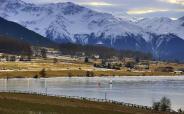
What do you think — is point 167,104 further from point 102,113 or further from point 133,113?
point 102,113

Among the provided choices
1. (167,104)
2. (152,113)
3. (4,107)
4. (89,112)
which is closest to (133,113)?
(152,113)

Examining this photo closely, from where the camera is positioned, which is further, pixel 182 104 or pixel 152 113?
pixel 182 104

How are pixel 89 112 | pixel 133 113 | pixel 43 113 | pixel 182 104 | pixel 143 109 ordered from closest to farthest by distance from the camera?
pixel 43 113 → pixel 89 112 → pixel 133 113 → pixel 143 109 → pixel 182 104

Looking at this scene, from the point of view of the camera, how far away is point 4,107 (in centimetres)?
7625

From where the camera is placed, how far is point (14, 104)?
82750 millimetres

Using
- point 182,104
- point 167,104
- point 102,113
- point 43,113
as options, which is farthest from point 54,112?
point 182,104

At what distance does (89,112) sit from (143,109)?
20.0 m

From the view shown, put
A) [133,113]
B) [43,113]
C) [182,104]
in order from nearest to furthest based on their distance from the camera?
[43,113] → [133,113] → [182,104]

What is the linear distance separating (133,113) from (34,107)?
57.9 ft

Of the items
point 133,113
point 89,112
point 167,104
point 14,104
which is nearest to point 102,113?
point 89,112

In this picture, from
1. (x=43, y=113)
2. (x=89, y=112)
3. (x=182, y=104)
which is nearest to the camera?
(x=43, y=113)

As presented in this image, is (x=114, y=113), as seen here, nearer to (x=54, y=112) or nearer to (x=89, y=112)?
(x=89, y=112)

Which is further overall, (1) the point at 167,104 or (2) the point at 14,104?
(1) the point at 167,104

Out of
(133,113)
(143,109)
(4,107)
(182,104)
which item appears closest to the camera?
(4,107)
